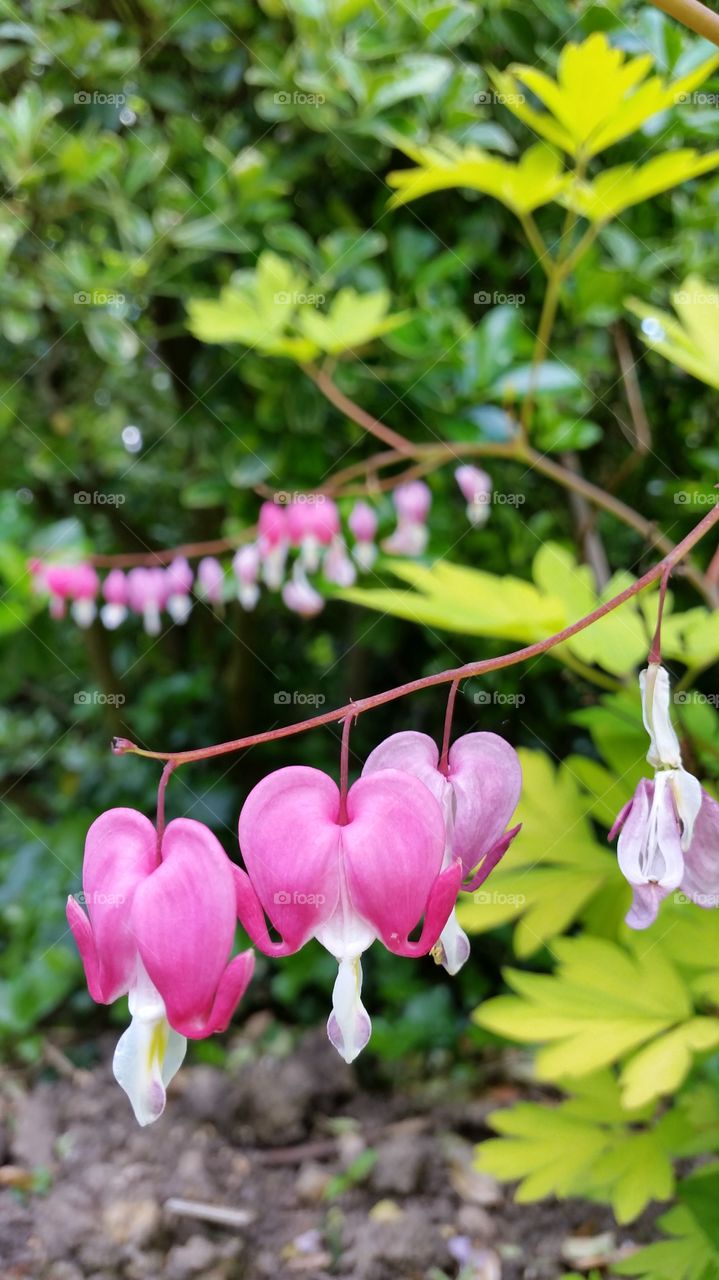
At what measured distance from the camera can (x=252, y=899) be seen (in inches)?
17.8

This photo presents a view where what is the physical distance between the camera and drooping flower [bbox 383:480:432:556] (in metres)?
1.62

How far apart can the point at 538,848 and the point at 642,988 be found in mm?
215

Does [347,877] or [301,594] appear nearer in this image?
[347,877]

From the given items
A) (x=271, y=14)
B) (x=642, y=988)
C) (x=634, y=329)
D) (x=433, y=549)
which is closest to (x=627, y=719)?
(x=642, y=988)

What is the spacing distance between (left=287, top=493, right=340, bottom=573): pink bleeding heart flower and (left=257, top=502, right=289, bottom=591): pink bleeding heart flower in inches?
0.5

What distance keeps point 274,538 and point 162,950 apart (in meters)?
1.25

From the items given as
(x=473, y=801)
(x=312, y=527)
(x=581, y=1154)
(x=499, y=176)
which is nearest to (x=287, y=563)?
(x=312, y=527)

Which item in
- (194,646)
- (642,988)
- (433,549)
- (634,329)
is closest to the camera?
(642,988)

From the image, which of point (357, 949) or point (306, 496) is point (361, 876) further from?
point (306, 496)

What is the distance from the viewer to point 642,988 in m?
0.91

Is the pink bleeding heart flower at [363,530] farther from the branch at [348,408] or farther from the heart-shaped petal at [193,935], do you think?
the heart-shaped petal at [193,935]

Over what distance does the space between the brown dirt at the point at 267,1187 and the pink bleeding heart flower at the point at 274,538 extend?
0.95 metres

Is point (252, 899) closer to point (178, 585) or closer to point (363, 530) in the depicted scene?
point (363, 530)

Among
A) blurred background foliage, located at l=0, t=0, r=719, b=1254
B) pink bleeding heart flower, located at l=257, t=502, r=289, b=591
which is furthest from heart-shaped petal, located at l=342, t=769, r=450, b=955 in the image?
pink bleeding heart flower, located at l=257, t=502, r=289, b=591
